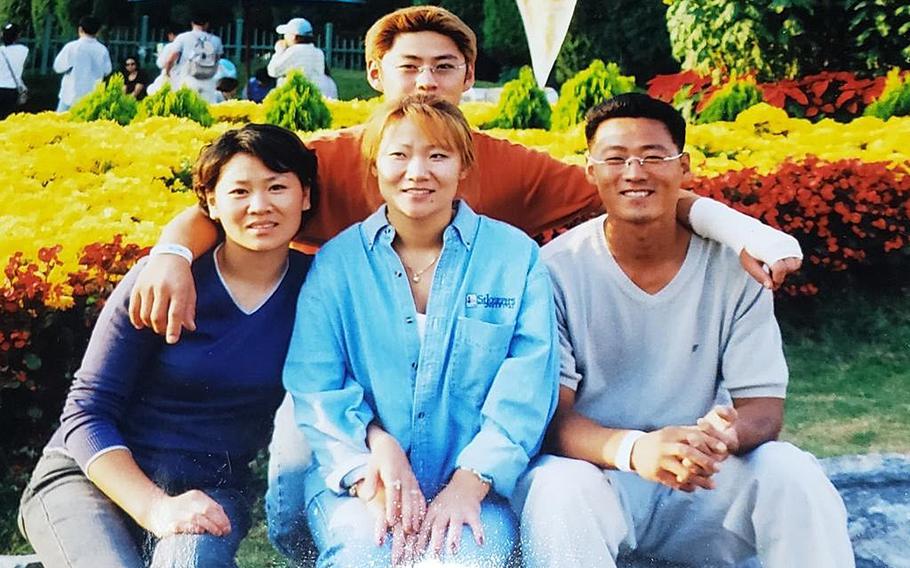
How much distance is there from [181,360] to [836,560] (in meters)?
1.23

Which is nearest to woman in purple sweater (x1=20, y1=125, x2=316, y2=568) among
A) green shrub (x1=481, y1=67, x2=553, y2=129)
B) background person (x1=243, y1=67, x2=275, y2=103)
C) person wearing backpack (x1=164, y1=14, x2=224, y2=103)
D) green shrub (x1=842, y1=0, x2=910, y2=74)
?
green shrub (x1=481, y1=67, x2=553, y2=129)

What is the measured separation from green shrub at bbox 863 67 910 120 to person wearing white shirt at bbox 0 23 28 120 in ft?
13.4

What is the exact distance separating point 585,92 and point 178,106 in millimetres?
1774

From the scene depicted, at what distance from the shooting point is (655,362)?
7.02 feet

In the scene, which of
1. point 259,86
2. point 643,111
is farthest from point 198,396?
point 259,86

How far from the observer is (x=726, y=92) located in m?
4.73

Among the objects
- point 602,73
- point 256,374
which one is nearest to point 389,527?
point 256,374

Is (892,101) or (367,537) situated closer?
(367,537)

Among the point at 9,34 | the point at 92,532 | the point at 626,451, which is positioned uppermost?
the point at 9,34

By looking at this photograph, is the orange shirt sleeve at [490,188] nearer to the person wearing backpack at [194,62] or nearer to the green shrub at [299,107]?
the green shrub at [299,107]

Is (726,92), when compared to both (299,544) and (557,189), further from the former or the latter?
(299,544)

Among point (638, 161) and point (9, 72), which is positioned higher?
point (9, 72)

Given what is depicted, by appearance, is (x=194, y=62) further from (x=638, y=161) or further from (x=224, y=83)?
(x=638, y=161)

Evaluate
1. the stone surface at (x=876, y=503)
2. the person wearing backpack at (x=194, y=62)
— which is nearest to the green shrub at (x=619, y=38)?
the person wearing backpack at (x=194, y=62)
